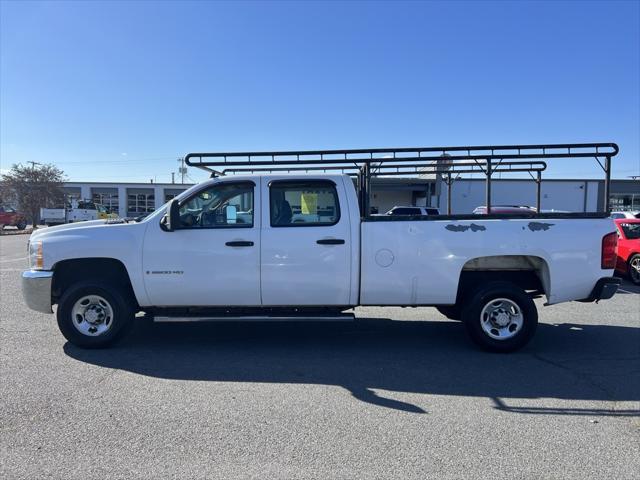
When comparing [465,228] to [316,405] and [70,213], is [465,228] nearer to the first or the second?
[316,405]

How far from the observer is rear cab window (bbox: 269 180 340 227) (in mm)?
5312

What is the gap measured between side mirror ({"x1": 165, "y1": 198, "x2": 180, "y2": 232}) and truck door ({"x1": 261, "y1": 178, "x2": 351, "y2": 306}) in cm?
96

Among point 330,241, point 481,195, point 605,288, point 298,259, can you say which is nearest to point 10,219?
point 481,195

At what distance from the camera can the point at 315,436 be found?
11.3 feet

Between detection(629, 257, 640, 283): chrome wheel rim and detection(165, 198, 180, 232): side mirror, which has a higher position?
detection(165, 198, 180, 232): side mirror

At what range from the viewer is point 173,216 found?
515 cm

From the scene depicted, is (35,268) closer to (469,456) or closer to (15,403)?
(15,403)

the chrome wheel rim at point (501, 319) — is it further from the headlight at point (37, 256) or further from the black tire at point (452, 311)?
the headlight at point (37, 256)

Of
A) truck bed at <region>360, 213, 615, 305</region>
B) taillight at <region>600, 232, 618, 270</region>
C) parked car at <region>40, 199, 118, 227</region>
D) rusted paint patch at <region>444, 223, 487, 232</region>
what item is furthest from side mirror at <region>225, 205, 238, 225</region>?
parked car at <region>40, 199, 118, 227</region>

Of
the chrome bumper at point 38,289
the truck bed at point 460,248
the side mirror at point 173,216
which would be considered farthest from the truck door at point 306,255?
the chrome bumper at point 38,289

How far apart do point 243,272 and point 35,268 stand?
2.42 meters

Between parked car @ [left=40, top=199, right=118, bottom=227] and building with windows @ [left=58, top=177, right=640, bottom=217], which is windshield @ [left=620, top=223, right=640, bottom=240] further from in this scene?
parked car @ [left=40, top=199, right=118, bottom=227]

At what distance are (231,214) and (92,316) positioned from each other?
2014 mm

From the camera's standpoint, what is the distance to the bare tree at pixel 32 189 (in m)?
39.1
